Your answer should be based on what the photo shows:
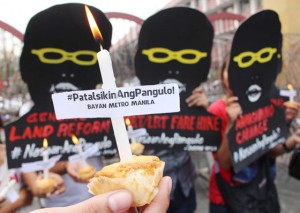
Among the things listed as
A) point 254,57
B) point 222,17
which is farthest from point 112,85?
point 222,17

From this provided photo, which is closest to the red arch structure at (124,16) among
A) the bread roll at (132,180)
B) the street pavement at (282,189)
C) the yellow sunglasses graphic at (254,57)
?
the yellow sunglasses graphic at (254,57)

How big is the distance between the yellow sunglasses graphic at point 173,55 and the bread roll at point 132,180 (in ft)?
3.45

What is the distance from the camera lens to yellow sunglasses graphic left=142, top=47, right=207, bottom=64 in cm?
161

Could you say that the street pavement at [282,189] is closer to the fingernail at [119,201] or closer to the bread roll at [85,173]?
the bread roll at [85,173]

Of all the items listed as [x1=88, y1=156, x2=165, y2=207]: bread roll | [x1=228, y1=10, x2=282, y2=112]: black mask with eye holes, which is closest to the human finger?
[x1=88, y1=156, x2=165, y2=207]: bread roll

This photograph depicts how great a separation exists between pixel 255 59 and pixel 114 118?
131 centimetres

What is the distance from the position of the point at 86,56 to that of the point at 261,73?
0.97m

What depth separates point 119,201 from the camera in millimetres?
564

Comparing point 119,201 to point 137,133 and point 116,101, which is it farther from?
point 137,133

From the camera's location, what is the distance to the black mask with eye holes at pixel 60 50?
4.70 ft

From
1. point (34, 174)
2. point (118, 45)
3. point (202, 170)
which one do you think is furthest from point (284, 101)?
point (202, 170)

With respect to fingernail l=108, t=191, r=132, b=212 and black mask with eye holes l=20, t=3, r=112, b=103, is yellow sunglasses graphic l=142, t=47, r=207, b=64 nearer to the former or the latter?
black mask with eye holes l=20, t=3, r=112, b=103

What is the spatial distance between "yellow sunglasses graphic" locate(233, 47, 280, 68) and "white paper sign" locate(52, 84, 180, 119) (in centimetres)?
110

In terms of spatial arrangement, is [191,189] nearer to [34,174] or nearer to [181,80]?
[181,80]
